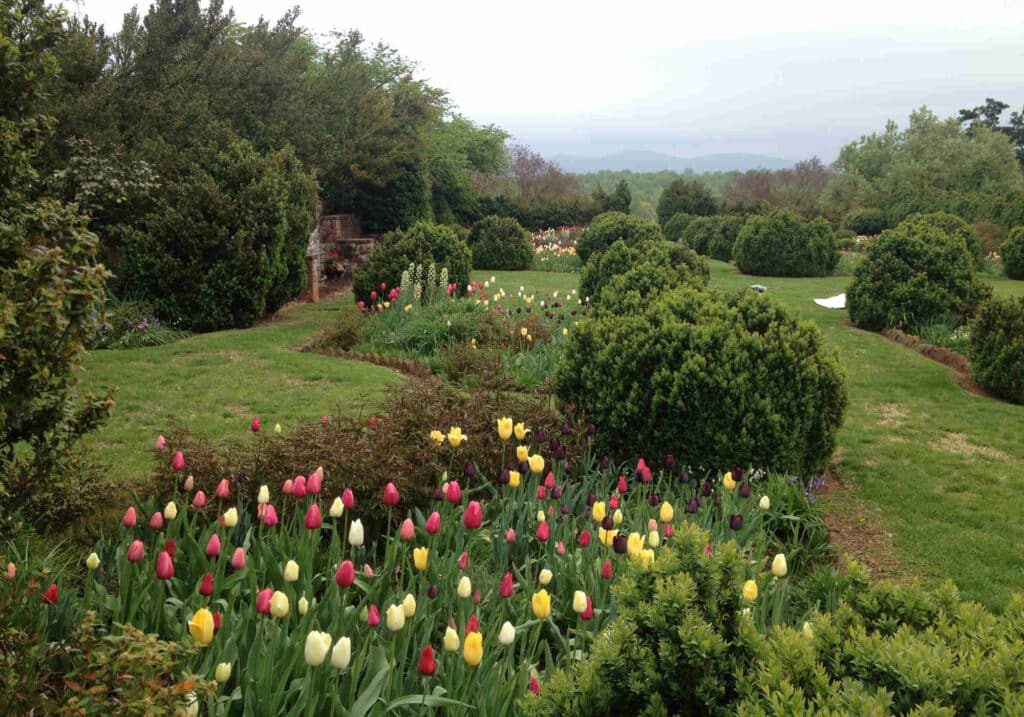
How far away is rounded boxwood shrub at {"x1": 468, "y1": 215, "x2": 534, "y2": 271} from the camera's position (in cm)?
2128

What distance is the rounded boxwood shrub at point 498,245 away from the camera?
69.8 ft

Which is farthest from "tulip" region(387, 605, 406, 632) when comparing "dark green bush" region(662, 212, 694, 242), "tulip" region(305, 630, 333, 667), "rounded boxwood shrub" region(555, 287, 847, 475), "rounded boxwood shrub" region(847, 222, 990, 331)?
"dark green bush" region(662, 212, 694, 242)

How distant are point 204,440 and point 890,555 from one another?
4.04 meters

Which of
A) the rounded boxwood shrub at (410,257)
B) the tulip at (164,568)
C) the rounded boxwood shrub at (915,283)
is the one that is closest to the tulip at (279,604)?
the tulip at (164,568)

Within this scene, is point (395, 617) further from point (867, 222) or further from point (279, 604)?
point (867, 222)

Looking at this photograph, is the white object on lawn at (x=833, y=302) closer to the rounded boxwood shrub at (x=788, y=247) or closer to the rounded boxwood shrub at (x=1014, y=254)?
the rounded boxwood shrub at (x=788, y=247)

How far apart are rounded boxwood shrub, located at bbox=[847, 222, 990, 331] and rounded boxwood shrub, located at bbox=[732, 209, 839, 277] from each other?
8.09 m

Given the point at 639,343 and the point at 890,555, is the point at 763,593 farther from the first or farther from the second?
the point at 639,343

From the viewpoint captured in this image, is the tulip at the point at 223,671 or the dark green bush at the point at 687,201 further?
the dark green bush at the point at 687,201

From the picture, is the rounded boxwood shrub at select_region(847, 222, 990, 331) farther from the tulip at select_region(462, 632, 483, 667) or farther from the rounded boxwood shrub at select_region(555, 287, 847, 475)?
the tulip at select_region(462, 632, 483, 667)

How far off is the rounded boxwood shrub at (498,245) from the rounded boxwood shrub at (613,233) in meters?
2.12

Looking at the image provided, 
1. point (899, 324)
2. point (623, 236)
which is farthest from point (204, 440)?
point (623, 236)

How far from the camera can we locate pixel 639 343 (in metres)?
5.24

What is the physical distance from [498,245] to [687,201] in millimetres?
15486
